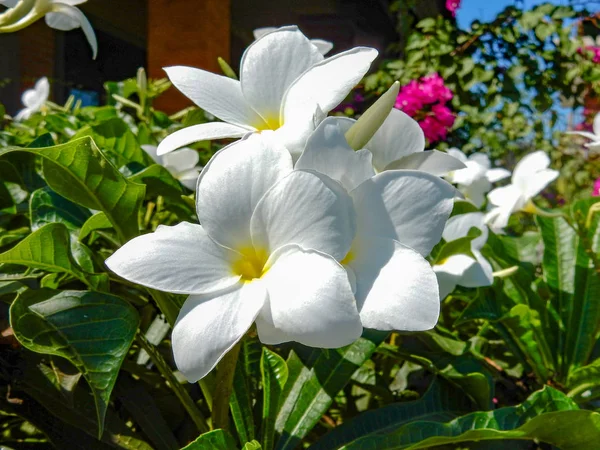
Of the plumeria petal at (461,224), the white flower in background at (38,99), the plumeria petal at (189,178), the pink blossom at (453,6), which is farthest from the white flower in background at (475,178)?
the pink blossom at (453,6)

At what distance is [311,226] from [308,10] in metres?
5.19

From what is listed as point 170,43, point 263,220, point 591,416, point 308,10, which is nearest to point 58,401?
point 263,220

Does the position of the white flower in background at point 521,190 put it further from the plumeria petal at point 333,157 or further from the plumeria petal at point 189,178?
the plumeria petal at point 333,157

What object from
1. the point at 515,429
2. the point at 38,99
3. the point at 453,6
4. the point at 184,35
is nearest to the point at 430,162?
the point at 515,429

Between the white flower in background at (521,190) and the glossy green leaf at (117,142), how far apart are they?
587mm

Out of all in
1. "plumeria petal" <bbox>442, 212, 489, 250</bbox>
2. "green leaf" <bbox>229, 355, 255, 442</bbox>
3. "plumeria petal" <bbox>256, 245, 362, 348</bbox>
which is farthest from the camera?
"plumeria petal" <bbox>442, 212, 489, 250</bbox>

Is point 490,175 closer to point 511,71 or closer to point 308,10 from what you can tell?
→ point 511,71

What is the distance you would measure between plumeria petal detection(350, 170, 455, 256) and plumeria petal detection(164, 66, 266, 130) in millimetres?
144

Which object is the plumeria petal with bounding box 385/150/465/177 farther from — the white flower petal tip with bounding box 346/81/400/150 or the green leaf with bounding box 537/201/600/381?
the green leaf with bounding box 537/201/600/381

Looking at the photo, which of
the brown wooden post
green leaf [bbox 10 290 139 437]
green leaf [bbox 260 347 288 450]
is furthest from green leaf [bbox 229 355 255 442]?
the brown wooden post

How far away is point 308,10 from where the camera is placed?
527cm

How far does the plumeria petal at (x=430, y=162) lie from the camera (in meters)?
0.54

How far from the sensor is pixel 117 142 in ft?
2.99

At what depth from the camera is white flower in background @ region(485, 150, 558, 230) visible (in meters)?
1.05
